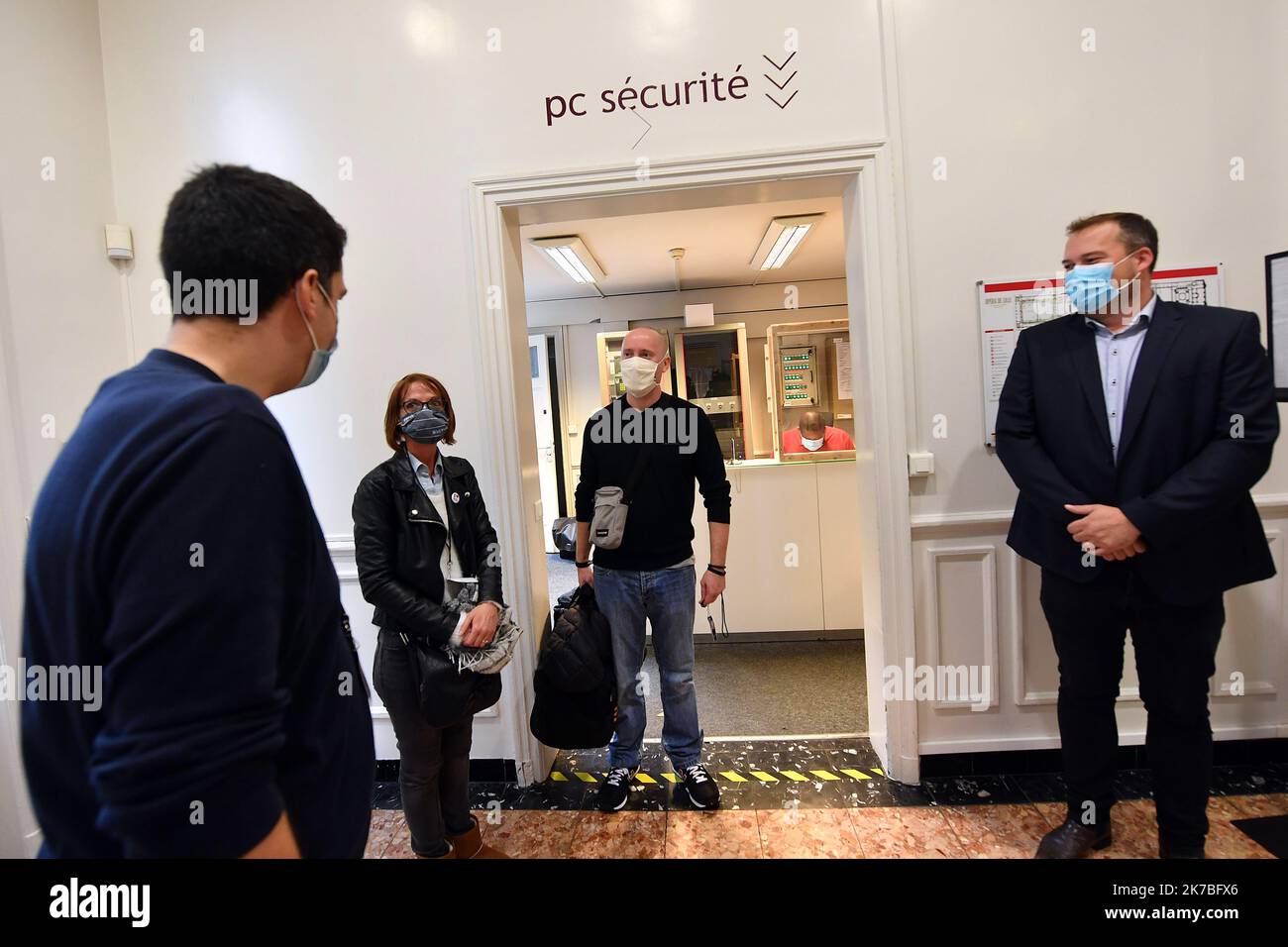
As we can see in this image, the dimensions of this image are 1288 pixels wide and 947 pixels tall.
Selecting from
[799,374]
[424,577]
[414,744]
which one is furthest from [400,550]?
[799,374]

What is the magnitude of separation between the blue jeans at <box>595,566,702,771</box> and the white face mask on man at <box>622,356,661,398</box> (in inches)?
28.4

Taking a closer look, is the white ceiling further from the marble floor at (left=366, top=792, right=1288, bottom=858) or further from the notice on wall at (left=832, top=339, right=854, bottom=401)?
the marble floor at (left=366, top=792, right=1288, bottom=858)

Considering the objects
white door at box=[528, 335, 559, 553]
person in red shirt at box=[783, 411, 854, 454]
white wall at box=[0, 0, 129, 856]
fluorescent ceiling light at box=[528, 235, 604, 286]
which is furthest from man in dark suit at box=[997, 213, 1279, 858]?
white door at box=[528, 335, 559, 553]

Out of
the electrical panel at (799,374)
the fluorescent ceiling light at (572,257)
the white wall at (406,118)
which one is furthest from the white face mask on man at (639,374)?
the electrical panel at (799,374)

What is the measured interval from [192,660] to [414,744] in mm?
1507

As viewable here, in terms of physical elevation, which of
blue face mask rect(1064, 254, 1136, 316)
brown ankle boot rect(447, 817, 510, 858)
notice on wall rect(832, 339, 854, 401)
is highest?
notice on wall rect(832, 339, 854, 401)

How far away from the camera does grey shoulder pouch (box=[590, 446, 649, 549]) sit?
235 cm

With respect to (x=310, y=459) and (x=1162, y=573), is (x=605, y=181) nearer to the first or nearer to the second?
(x=310, y=459)

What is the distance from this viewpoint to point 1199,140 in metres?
2.28

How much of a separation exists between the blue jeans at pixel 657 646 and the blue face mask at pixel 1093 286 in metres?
1.59

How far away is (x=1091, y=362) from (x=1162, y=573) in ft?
2.15

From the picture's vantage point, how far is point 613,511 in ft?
7.73
